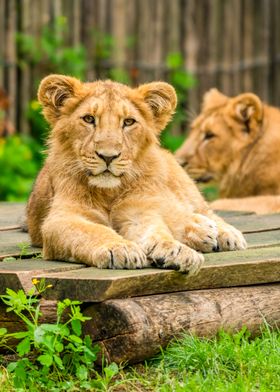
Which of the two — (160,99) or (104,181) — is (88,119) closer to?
(104,181)

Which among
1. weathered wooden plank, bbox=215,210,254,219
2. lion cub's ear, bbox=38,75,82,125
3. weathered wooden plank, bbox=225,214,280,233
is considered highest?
lion cub's ear, bbox=38,75,82,125

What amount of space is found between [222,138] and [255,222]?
1.84 metres

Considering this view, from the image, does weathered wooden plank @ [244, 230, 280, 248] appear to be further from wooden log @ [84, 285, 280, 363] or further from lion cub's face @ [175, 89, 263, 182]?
lion cub's face @ [175, 89, 263, 182]

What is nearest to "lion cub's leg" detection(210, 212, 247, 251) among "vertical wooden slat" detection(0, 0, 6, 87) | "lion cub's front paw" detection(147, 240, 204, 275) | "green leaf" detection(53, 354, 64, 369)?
"lion cub's front paw" detection(147, 240, 204, 275)

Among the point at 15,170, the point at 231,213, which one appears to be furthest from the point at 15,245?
the point at 15,170

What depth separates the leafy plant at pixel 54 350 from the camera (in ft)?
12.1

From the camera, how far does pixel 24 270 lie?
4035 mm

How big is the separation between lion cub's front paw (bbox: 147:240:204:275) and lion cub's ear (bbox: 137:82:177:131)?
2.68 ft

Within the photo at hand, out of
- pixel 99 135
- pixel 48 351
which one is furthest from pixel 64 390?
pixel 99 135

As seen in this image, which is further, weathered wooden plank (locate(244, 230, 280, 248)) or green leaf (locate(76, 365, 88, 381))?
weathered wooden plank (locate(244, 230, 280, 248))

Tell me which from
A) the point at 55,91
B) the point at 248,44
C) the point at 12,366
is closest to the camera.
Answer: the point at 12,366

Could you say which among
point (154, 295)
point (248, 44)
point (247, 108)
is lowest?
point (154, 295)

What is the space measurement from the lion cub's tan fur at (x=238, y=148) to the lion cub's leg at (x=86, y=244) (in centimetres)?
314

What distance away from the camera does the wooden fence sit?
987 centimetres
